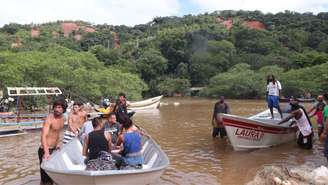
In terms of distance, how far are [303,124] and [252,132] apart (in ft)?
5.00

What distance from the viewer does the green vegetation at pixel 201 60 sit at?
3612cm

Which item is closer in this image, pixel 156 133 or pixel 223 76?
pixel 156 133

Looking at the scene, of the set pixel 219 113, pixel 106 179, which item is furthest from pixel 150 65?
pixel 106 179

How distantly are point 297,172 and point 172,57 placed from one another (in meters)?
68.7

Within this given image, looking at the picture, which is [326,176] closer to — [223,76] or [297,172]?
[297,172]

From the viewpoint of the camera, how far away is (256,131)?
43.5 ft

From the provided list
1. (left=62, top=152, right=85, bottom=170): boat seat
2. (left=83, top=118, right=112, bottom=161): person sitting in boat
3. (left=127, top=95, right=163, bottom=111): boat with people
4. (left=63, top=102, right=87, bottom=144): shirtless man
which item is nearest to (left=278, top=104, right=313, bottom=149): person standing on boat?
(left=63, top=102, right=87, bottom=144): shirtless man

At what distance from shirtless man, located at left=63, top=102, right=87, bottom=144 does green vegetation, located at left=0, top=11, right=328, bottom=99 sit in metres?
19.3

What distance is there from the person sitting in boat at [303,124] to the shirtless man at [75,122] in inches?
244

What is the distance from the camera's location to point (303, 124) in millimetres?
12977

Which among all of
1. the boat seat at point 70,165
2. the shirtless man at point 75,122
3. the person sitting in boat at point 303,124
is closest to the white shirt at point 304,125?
the person sitting in boat at point 303,124

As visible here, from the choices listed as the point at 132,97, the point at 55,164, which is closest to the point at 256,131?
the point at 55,164

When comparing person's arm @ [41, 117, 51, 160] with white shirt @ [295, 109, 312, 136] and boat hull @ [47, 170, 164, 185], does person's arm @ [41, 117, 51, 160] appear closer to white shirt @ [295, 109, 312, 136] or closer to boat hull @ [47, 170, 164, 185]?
boat hull @ [47, 170, 164, 185]

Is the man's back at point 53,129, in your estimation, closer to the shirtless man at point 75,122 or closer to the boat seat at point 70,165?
the boat seat at point 70,165
